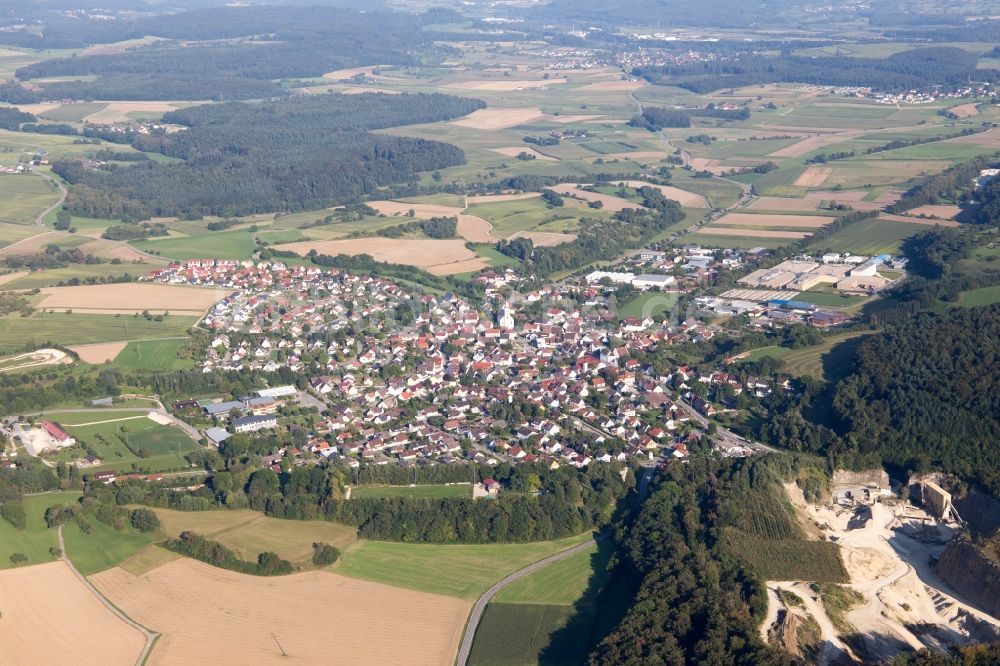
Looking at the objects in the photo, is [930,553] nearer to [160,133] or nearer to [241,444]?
[241,444]

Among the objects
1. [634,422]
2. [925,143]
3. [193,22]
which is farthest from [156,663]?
[193,22]

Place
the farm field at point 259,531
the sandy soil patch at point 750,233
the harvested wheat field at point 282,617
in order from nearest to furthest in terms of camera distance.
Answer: the harvested wheat field at point 282,617, the farm field at point 259,531, the sandy soil patch at point 750,233

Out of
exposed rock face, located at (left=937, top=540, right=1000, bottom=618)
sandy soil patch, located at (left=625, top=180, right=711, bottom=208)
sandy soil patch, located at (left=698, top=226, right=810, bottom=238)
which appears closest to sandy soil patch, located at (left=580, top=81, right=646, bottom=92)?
sandy soil patch, located at (left=625, top=180, right=711, bottom=208)

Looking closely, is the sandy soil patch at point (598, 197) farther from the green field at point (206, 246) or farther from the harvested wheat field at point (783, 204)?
the green field at point (206, 246)

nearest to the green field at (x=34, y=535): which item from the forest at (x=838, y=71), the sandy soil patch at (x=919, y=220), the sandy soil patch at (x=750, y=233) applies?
the sandy soil patch at (x=750, y=233)

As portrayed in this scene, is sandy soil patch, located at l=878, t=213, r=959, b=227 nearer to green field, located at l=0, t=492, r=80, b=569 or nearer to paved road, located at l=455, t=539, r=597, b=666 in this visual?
paved road, located at l=455, t=539, r=597, b=666

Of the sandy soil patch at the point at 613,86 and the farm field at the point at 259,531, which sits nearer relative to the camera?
the farm field at the point at 259,531

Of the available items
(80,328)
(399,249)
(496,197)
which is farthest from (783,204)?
(80,328)
